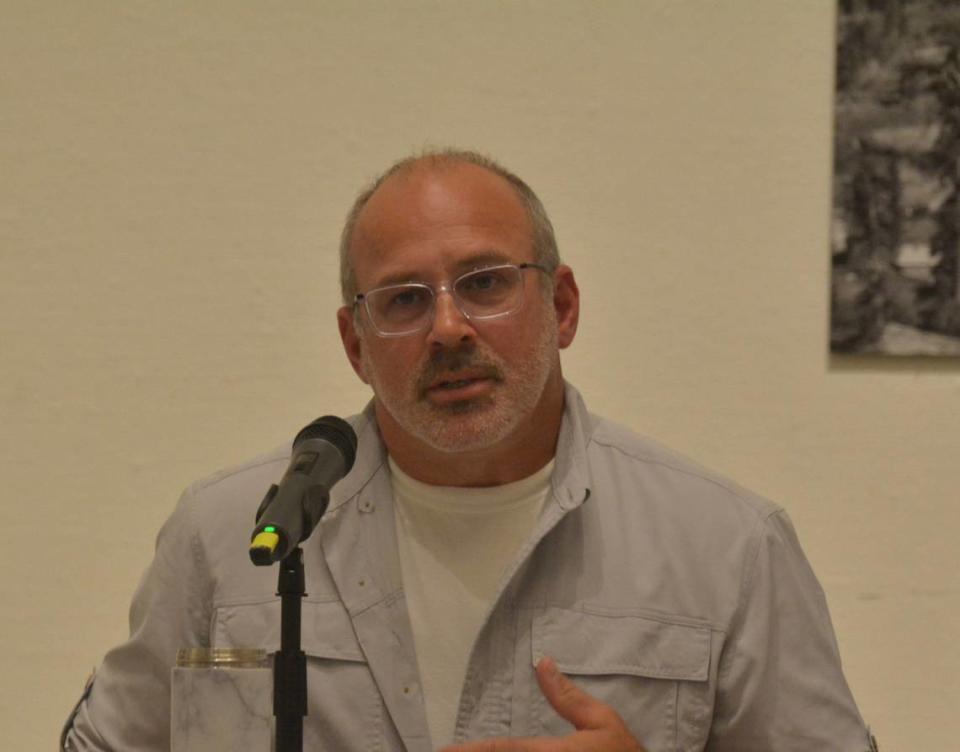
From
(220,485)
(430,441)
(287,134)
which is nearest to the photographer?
(430,441)

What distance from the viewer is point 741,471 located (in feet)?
6.70

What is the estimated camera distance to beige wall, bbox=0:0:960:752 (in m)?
2.03

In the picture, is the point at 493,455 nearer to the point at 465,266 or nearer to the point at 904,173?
the point at 465,266

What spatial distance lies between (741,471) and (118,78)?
4.36ft

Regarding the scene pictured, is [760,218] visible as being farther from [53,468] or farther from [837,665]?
[53,468]

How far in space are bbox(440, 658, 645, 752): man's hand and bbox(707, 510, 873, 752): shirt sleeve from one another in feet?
0.61

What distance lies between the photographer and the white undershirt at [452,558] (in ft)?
4.91

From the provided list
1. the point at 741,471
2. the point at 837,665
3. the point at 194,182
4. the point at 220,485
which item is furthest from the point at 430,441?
the point at 194,182

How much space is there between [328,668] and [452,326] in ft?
1.52

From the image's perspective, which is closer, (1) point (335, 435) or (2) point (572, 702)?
(1) point (335, 435)

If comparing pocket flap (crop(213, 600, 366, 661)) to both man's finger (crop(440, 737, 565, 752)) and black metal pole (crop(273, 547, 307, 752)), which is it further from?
black metal pole (crop(273, 547, 307, 752))

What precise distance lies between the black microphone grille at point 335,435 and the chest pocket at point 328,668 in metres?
0.47

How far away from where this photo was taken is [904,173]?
6.52ft

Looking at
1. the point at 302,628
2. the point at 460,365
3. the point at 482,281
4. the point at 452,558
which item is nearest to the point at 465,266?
the point at 482,281
